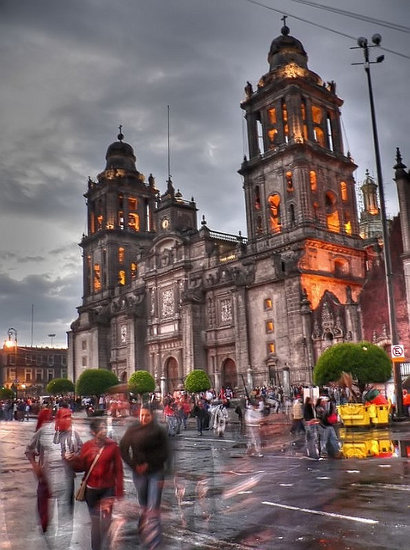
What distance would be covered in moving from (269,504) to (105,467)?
12.8ft

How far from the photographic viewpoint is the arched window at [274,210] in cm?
5266

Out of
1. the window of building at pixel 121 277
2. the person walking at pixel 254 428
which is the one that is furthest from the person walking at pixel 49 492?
the window of building at pixel 121 277

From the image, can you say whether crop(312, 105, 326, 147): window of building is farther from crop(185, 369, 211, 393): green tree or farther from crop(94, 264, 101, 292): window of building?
crop(94, 264, 101, 292): window of building

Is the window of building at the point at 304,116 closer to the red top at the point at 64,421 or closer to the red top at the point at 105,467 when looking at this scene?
the red top at the point at 64,421

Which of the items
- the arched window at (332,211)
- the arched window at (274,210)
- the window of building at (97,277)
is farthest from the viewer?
the window of building at (97,277)

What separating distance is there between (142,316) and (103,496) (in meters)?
59.3

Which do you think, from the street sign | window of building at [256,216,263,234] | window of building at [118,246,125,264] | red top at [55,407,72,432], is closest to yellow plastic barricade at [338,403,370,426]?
the street sign

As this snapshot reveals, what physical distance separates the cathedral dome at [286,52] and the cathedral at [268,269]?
110 mm

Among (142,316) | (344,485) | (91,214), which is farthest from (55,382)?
(344,485)

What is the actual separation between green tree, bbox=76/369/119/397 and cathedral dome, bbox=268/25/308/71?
33.9 m

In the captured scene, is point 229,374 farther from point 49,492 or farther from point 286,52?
point 49,492

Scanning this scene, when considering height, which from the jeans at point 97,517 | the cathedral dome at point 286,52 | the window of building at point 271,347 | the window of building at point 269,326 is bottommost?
the jeans at point 97,517

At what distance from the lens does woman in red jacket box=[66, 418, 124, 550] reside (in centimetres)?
657

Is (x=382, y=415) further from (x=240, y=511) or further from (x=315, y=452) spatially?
(x=240, y=511)
